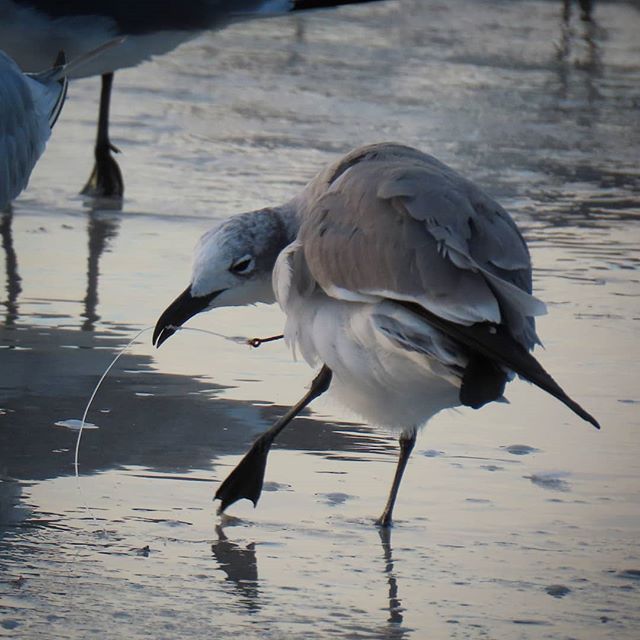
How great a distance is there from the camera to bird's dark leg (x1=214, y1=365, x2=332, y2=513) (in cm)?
420

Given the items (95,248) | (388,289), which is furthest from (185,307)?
(95,248)

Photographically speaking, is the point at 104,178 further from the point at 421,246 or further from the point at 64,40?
the point at 421,246

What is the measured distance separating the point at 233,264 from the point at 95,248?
279 centimetres

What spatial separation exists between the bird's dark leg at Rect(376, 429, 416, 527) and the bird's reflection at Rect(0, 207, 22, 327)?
2062 mm

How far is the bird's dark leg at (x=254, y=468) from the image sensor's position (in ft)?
13.8


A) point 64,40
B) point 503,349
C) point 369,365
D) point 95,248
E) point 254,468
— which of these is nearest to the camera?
point 503,349

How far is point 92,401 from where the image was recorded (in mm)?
5188

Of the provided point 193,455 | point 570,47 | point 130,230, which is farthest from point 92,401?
point 570,47

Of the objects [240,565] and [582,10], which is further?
[582,10]

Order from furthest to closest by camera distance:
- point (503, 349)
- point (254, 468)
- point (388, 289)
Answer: point (254, 468)
point (388, 289)
point (503, 349)

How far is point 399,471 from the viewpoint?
4.31 meters

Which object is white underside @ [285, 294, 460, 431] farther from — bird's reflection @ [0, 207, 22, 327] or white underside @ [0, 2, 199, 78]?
white underside @ [0, 2, 199, 78]

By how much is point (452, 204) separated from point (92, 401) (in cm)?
150

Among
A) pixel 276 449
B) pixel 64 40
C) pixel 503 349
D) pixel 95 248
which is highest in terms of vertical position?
pixel 503 349
